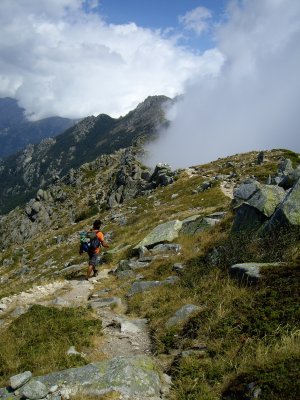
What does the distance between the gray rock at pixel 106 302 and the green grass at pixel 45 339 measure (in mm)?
1282

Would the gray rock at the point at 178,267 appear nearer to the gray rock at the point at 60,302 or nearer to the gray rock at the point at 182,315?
the gray rock at the point at 182,315

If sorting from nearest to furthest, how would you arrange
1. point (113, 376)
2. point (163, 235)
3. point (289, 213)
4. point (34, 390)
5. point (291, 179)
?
point (34, 390)
point (113, 376)
point (289, 213)
point (291, 179)
point (163, 235)

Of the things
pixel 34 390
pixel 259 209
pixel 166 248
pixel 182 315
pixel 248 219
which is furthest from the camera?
pixel 166 248

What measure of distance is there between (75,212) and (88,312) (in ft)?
344

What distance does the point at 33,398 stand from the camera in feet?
24.3

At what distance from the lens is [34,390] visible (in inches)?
297

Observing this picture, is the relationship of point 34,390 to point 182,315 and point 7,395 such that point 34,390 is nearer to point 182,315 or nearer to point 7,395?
point 7,395

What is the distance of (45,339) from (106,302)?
14.1ft

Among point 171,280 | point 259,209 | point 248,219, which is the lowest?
point 171,280

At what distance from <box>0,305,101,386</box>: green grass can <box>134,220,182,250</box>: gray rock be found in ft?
31.8

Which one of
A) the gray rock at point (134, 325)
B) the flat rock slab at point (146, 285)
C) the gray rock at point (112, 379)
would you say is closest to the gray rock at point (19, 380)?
the gray rock at point (112, 379)

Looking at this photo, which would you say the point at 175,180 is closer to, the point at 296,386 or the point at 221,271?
the point at 221,271

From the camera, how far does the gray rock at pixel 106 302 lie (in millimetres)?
14406

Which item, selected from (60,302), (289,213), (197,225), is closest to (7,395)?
(60,302)
